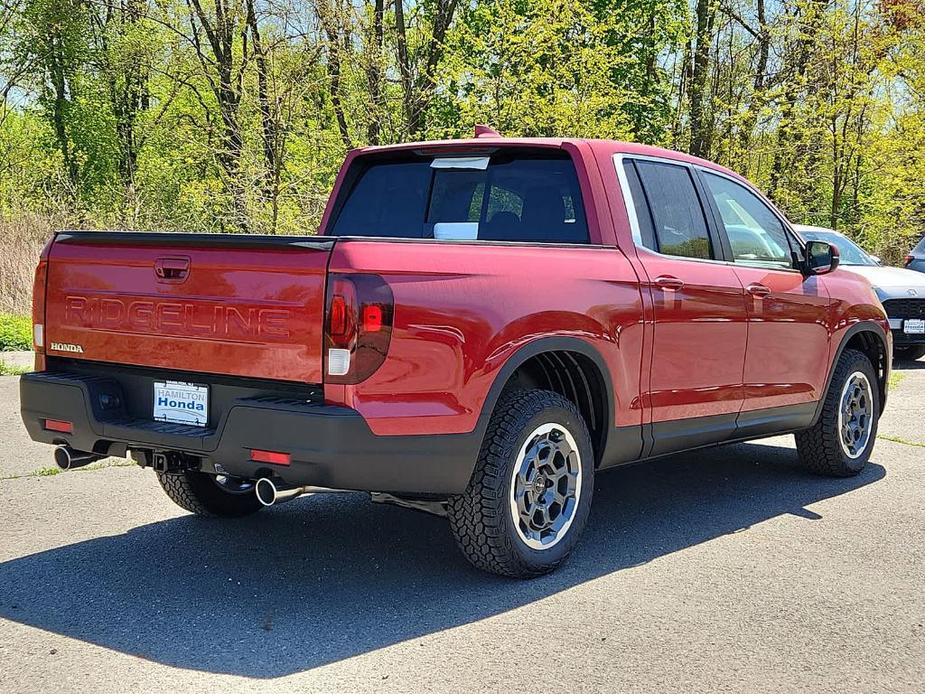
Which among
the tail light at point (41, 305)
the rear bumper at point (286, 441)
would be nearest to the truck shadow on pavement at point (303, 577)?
the rear bumper at point (286, 441)

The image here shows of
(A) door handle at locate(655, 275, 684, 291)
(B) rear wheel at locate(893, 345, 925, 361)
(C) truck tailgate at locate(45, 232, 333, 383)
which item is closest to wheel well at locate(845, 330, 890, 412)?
(A) door handle at locate(655, 275, 684, 291)

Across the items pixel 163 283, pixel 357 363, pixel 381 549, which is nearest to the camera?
pixel 357 363

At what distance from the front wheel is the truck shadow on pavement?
0.15m

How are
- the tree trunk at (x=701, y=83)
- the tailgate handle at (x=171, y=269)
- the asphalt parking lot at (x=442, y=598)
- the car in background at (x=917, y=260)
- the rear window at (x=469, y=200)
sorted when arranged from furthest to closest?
the tree trunk at (x=701, y=83), the car in background at (x=917, y=260), the rear window at (x=469, y=200), the tailgate handle at (x=171, y=269), the asphalt parking lot at (x=442, y=598)

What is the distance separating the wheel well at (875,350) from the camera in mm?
7172

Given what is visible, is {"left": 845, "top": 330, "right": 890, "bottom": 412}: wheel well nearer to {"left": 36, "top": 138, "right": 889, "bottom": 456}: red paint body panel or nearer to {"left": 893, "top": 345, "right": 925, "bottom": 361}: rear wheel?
{"left": 36, "top": 138, "right": 889, "bottom": 456}: red paint body panel

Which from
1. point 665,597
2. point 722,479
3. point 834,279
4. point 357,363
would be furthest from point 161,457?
point 834,279

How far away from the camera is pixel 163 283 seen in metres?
4.32

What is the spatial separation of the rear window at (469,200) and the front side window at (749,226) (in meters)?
1.20

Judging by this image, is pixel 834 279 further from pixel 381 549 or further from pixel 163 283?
pixel 163 283

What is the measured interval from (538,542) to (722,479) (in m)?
2.59

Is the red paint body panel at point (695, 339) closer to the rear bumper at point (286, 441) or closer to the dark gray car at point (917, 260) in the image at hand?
the rear bumper at point (286, 441)

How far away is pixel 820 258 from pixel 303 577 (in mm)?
3703

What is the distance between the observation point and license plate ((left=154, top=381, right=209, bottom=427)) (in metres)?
4.26
